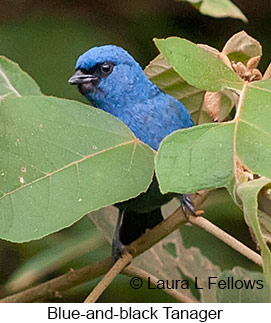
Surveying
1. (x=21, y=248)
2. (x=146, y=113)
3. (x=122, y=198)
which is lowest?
(x=21, y=248)

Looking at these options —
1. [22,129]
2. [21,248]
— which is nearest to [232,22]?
[21,248]

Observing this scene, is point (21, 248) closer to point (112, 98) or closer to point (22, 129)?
point (112, 98)

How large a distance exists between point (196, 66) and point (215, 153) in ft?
0.35

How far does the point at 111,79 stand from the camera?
116 cm

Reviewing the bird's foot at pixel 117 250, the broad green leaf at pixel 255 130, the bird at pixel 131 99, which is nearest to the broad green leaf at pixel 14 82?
the bird at pixel 131 99

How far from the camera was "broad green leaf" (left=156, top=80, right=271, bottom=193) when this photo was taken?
23.5 inches

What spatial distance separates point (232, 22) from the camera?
4.89 ft

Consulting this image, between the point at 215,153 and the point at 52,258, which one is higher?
the point at 215,153

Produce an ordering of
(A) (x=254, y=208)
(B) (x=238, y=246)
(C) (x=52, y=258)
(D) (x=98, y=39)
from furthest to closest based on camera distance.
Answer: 1. (D) (x=98, y=39)
2. (C) (x=52, y=258)
3. (B) (x=238, y=246)
4. (A) (x=254, y=208)

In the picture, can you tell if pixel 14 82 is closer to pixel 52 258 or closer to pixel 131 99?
pixel 131 99

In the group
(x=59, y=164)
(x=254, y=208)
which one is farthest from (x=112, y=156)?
(x=254, y=208)

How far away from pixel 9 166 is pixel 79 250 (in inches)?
30.9

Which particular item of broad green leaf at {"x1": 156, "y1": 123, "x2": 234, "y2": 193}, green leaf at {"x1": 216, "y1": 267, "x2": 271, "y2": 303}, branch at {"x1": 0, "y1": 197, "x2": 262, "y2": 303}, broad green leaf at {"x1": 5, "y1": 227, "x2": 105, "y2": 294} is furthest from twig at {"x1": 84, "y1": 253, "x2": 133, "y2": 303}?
broad green leaf at {"x1": 5, "y1": 227, "x2": 105, "y2": 294}

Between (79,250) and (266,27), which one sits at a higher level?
(266,27)
